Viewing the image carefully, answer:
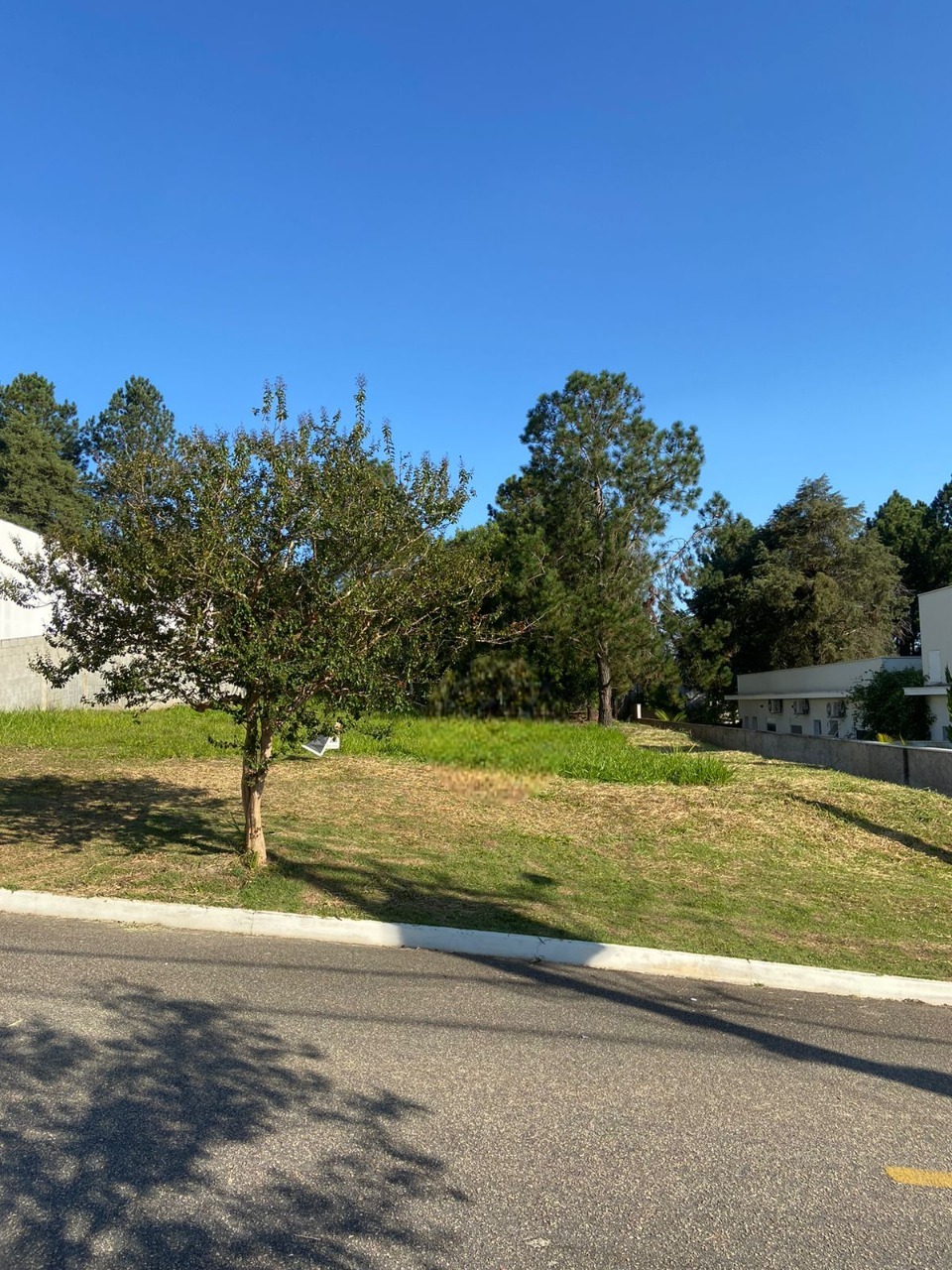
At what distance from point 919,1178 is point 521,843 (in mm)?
6670

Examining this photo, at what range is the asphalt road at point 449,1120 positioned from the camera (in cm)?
294

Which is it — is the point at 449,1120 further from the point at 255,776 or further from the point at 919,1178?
the point at 255,776

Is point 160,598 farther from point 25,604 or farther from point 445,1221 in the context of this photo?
point 445,1221

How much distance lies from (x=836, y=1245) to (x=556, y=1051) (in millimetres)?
1828

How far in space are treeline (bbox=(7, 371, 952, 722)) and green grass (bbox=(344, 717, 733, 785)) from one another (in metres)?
0.94

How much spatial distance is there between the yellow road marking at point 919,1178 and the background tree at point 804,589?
40.9 metres

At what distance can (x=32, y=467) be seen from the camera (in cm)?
4953

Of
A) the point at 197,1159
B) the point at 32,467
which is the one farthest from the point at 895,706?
the point at 32,467

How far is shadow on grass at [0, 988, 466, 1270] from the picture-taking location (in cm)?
285

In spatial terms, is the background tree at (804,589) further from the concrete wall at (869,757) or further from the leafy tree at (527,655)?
the concrete wall at (869,757)

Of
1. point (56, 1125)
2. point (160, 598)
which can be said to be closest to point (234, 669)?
point (160, 598)

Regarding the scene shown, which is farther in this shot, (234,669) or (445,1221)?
(234,669)

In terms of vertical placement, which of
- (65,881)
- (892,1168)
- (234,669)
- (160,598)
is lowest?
(892,1168)

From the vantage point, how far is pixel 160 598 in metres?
6.95
